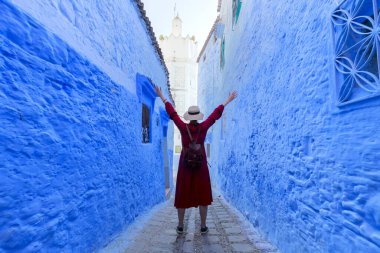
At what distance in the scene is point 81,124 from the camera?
2.59m

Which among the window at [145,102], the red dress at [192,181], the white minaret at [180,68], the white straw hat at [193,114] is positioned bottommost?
the red dress at [192,181]

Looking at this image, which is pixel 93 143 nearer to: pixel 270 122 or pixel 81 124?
pixel 81 124

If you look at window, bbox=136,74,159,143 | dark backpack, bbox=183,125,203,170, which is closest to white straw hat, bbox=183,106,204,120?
dark backpack, bbox=183,125,203,170

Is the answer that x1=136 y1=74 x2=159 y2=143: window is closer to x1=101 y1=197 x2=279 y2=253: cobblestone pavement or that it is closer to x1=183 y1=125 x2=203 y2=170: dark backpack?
x1=183 y1=125 x2=203 y2=170: dark backpack

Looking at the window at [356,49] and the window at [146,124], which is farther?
the window at [146,124]

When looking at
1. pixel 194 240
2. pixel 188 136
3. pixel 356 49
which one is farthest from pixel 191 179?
pixel 356 49

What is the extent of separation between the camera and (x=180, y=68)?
2880 cm

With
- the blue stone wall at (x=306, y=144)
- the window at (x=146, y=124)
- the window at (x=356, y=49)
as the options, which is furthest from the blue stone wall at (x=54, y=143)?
the window at (x=146, y=124)

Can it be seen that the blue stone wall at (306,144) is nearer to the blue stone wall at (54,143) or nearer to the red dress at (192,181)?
the red dress at (192,181)

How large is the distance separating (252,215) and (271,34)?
2.60m

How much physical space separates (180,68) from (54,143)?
1078 inches

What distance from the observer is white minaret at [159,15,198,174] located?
28.2m

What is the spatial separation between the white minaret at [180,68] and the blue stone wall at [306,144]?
23800 mm

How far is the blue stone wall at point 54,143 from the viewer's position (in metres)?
1.65
